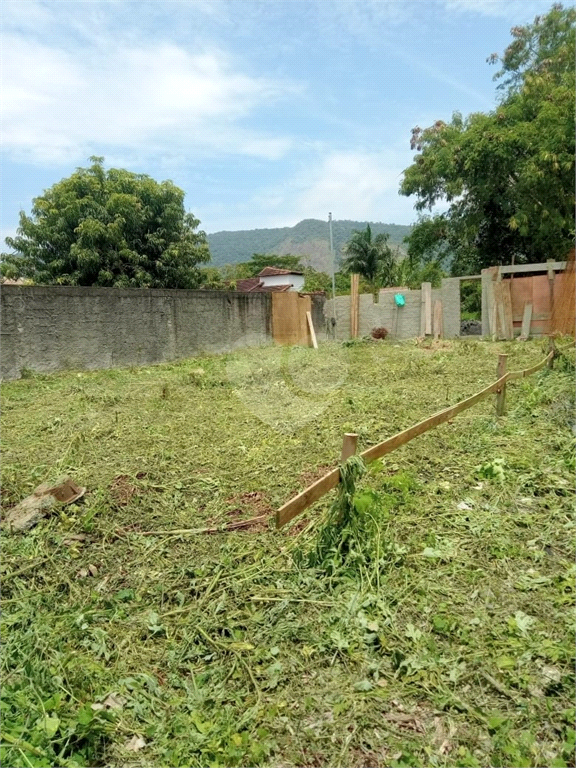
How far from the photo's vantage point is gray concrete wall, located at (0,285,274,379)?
25.2ft

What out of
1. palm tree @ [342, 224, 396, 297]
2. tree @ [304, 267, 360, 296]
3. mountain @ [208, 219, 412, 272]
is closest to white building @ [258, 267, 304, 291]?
tree @ [304, 267, 360, 296]

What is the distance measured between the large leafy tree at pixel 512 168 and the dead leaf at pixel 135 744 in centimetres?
1343

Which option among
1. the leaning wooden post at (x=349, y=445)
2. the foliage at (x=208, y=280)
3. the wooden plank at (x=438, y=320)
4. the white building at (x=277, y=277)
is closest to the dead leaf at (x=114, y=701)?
the leaning wooden post at (x=349, y=445)

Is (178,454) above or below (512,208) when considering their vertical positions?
below

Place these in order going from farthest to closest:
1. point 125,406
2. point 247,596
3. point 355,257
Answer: point 355,257 < point 125,406 < point 247,596

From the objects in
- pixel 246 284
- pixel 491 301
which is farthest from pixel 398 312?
pixel 246 284

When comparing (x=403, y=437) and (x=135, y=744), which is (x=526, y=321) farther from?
(x=135, y=744)

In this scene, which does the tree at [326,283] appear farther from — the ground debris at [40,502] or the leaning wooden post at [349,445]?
the leaning wooden post at [349,445]

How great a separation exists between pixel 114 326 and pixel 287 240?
278 feet

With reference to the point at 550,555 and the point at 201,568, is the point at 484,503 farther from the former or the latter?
the point at 201,568

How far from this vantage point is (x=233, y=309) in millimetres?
11539

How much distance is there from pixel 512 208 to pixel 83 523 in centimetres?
1425

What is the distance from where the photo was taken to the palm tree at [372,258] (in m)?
22.8

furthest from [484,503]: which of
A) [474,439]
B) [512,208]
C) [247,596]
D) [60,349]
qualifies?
[512,208]
